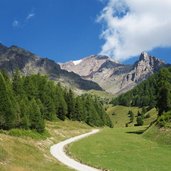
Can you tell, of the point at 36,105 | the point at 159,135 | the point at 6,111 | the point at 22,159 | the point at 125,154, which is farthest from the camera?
the point at 36,105

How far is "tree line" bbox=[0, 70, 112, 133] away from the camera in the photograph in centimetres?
7788

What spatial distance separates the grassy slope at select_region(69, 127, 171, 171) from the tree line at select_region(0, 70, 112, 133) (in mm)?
15455

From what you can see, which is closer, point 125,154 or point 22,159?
point 22,159

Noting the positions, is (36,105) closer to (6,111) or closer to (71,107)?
(6,111)

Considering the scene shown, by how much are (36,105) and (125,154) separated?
33802 millimetres

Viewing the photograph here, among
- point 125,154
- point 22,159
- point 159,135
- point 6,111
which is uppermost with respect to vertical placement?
point 6,111

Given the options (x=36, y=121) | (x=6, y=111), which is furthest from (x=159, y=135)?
(x=6, y=111)

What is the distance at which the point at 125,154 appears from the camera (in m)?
59.9

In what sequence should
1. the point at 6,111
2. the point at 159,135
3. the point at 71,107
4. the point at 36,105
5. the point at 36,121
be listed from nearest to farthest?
the point at 6,111
the point at 159,135
the point at 36,121
the point at 36,105
the point at 71,107

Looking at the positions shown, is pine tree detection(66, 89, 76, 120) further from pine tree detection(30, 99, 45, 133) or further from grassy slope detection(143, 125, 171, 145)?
grassy slope detection(143, 125, 171, 145)

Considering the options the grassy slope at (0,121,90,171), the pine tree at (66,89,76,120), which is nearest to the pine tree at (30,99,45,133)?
the grassy slope at (0,121,90,171)

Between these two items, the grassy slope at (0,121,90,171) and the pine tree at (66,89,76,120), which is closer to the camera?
the grassy slope at (0,121,90,171)

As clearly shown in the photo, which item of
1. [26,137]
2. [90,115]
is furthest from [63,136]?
[90,115]

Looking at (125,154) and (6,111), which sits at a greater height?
(6,111)
